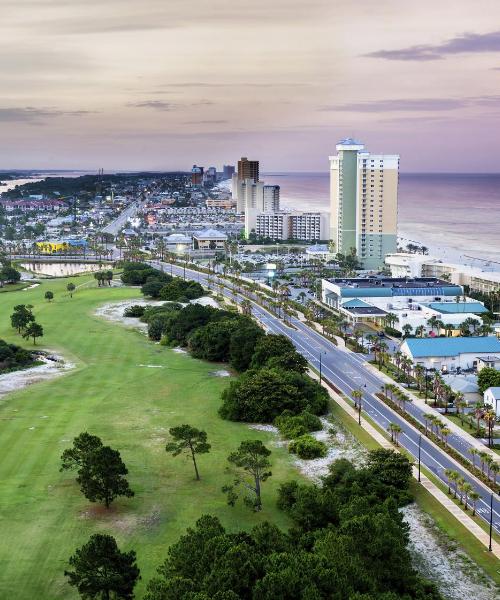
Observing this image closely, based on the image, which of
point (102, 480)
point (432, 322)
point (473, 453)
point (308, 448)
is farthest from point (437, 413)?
point (432, 322)

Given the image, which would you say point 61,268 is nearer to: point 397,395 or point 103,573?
point 397,395

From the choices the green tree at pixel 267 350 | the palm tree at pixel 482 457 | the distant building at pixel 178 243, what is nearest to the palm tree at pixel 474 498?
the palm tree at pixel 482 457

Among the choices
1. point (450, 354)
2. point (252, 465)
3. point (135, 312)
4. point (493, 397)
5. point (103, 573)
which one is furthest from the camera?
point (135, 312)

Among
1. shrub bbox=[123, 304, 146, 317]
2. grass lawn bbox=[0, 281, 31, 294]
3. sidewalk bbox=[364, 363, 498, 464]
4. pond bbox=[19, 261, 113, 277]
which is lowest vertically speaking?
pond bbox=[19, 261, 113, 277]

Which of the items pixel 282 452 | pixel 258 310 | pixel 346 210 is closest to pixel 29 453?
pixel 282 452

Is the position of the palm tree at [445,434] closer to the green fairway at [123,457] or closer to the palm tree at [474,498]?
the palm tree at [474,498]

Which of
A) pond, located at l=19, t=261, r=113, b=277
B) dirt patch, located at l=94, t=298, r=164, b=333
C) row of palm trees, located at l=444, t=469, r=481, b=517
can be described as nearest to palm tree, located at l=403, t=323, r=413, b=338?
dirt patch, located at l=94, t=298, r=164, b=333

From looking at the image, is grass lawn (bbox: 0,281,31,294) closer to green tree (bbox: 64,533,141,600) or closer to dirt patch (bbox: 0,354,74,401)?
dirt patch (bbox: 0,354,74,401)
